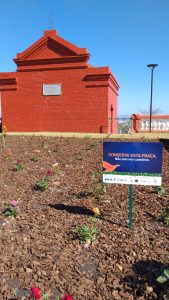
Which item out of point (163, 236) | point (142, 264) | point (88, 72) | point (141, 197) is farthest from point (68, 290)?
point (88, 72)

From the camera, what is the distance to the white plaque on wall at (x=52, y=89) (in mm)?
18922

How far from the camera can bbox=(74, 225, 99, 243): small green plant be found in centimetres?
415

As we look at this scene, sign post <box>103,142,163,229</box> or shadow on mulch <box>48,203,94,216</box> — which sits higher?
sign post <box>103,142,163,229</box>

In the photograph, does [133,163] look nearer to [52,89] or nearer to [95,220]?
[95,220]

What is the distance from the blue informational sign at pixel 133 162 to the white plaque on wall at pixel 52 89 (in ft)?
48.8

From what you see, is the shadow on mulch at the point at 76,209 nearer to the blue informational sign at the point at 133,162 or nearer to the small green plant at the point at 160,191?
the blue informational sign at the point at 133,162

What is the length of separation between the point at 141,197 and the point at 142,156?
1.68 meters

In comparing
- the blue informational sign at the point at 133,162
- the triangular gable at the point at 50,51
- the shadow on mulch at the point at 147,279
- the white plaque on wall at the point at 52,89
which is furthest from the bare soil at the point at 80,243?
the triangular gable at the point at 50,51

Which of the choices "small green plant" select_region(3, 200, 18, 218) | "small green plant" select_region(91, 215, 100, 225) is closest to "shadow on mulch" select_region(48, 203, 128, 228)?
"small green plant" select_region(91, 215, 100, 225)

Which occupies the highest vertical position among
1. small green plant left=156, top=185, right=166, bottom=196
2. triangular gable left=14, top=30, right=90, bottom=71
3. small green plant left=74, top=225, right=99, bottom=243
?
triangular gable left=14, top=30, right=90, bottom=71

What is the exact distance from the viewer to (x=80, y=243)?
4.12 metres

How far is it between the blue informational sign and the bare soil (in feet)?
2.36

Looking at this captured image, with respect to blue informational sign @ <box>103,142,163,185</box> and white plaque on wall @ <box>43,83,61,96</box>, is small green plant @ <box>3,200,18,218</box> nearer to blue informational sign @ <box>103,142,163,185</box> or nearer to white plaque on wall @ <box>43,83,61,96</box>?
blue informational sign @ <box>103,142,163,185</box>

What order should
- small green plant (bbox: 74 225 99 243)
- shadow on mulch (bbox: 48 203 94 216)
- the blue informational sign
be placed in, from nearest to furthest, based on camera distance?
small green plant (bbox: 74 225 99 243), the blue informational sign, shadow on mulch (bbox: 48 203 94 216)
